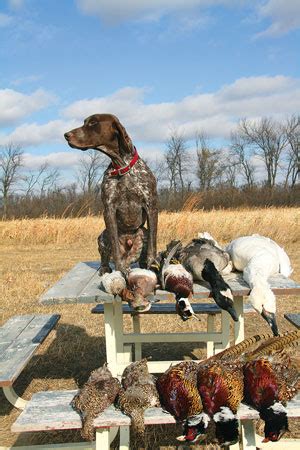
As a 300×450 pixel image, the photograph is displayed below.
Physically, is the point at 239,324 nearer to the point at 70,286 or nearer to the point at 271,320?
the point at 271,320

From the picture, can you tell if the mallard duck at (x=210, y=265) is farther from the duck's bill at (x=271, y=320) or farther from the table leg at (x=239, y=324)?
the table leg at (x=239, y=324)

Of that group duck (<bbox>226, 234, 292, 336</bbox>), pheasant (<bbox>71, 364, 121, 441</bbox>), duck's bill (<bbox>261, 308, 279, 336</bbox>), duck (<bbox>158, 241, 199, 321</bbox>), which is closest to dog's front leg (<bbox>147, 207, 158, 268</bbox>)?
duck (<bbox>158, 241, 199, 321</bbox>)

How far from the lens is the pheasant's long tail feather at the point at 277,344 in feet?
8.66

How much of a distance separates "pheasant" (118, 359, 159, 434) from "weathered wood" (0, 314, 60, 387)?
38.0 inches

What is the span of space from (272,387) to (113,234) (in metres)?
1.71

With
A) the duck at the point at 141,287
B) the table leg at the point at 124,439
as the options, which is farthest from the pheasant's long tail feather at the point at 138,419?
the duck at the point at 141,287

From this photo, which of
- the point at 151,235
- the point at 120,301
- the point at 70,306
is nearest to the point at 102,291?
the point at 120,301

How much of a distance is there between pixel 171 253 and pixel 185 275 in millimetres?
374

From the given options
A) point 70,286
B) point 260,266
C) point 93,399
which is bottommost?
point 93,399

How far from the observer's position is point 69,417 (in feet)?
8.81

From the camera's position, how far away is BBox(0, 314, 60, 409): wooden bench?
3.46 meters

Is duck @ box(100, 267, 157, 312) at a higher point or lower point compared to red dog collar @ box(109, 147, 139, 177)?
lower

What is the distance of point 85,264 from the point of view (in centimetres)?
484

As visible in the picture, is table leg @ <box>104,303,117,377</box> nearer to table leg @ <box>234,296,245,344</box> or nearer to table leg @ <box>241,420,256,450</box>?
table leg @ <box>234,296,245,344</box>
